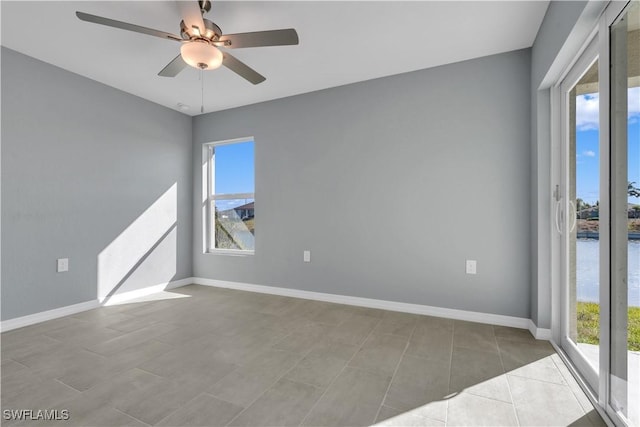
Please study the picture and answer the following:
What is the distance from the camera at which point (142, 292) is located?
3.61 metres

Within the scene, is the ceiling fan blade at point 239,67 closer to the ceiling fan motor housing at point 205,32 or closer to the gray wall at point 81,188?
the ceiling fan motor housing at point 205,32

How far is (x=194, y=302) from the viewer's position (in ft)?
10.9

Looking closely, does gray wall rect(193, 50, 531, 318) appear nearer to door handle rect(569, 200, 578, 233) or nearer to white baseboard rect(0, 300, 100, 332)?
door handle rect(569, 200, 578, 233)

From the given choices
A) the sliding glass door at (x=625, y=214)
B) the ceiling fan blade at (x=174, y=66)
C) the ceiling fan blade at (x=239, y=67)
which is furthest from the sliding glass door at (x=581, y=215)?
the ceiling fan blade at (x=174, y=66)

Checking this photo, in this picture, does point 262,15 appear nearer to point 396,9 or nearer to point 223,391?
point 396,9

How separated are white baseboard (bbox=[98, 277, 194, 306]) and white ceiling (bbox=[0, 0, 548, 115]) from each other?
2392 millimetres

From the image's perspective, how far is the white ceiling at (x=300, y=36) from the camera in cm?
203

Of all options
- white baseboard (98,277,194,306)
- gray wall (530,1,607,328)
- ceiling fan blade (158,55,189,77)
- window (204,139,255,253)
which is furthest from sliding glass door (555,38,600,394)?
white baseboard (98,277,194,306)

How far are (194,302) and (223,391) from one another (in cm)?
191

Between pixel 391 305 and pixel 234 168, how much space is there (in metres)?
2.77

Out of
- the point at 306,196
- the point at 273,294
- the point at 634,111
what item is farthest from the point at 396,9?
the point at 273,294

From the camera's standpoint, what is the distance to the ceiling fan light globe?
188 centimetres

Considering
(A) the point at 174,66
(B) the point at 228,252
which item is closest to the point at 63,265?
(B) the point at 228,252

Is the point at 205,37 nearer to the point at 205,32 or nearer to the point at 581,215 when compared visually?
the point at 205,32
